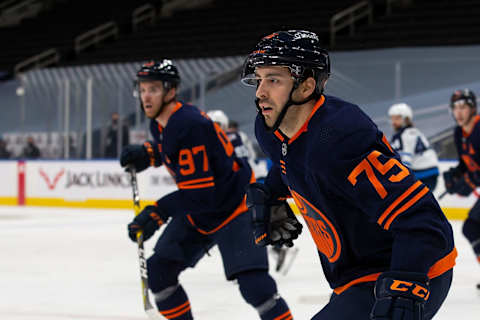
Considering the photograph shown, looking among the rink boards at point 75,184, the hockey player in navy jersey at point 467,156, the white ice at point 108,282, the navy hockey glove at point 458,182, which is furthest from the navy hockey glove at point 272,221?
the rink boards at point 75,184

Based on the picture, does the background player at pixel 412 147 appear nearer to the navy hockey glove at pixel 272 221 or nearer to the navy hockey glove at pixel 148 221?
the navy hockey glove at pixel 148 221

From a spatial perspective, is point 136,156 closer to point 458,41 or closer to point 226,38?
point 458,41

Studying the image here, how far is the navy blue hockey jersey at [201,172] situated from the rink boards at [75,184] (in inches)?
281

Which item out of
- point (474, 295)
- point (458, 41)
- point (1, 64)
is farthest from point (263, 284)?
point (1, 64)

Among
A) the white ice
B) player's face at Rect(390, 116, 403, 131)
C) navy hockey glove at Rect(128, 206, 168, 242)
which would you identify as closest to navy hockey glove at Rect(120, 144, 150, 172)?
navy hockey glove at Rect(128, 206, 168, 242)

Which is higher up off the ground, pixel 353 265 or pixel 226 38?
pixel 353 265

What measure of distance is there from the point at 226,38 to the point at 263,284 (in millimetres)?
12175

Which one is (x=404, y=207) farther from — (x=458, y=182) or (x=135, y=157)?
(x=458, y=182)

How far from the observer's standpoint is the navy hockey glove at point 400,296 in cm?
135

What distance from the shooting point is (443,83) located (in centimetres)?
984

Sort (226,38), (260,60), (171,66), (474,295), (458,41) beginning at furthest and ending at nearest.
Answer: (226,38), (458,41), (474,295), (171,66), (260,60)

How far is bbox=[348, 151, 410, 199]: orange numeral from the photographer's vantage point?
4.90ft

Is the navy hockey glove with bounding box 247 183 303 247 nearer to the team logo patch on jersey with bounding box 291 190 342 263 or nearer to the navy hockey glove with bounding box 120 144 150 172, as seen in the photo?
the team logo patch on jersey with bounding box 291 190 342 263

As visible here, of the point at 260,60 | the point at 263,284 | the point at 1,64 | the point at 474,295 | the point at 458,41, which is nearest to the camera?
the point at 260,60
